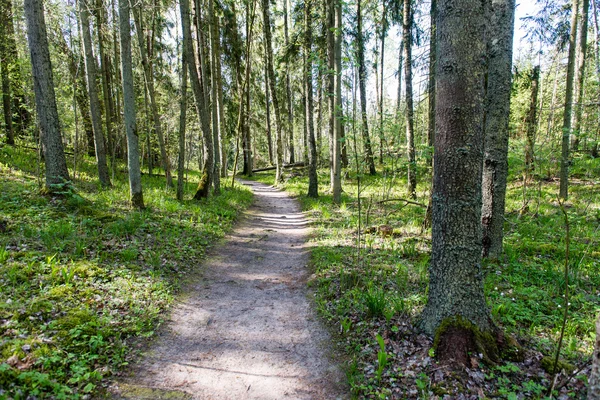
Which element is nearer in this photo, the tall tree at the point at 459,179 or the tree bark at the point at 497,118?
the tall tree at the point at 459,179

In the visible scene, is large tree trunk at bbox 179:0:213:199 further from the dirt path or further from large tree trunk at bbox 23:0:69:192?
the dirt path

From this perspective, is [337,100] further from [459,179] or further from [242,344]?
[242,344]

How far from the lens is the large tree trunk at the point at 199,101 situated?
31.2ft

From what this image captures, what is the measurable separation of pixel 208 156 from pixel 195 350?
27.7ft

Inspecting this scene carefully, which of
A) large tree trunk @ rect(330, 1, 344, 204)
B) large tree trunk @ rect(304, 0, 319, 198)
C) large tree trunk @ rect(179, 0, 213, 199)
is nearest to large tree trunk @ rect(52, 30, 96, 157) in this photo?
large tree trunk @ rect(179, 0, 213, 199)

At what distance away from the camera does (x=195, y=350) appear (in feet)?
12.9

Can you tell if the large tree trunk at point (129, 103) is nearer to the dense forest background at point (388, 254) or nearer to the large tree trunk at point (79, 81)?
the dense forest background at point (388, 254)

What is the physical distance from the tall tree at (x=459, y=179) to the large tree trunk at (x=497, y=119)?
2.83 meters

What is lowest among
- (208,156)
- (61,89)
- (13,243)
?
(13,243)

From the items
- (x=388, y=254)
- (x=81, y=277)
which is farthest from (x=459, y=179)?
(x=81, y=277)

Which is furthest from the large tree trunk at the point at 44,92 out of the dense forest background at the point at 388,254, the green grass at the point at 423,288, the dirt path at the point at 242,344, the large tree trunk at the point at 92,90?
the green grass at the point at 423,288

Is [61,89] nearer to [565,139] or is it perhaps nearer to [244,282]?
[244,282]

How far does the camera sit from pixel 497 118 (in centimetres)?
541

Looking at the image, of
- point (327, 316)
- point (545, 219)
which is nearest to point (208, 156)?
point (327, 316)
